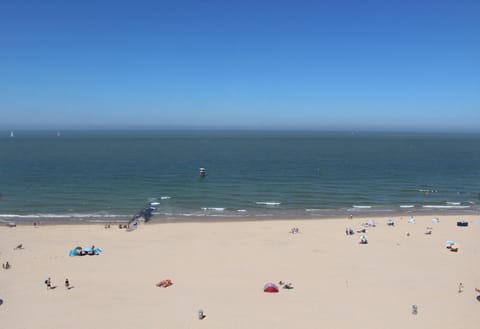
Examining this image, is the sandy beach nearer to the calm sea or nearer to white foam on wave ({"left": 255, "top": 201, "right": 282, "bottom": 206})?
the calm sea

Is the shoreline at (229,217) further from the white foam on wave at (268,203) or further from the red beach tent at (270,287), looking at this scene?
the red beach tent at (270,287)

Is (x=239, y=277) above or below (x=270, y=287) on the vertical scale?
below

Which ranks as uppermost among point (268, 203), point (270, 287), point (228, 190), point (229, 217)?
point (228, 190)

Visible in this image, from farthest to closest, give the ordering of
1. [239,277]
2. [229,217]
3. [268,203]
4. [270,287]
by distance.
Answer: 1. [268,203]
2. [229,217]
3. [239,277]
4. [270,287]

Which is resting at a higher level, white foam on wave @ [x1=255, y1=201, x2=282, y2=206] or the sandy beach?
white foam on wave @ [x1=255, y1=201, x2=282, y2=206]

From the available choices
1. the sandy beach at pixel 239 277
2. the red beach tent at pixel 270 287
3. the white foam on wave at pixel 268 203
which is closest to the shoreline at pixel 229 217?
the sandy beach at pixel 239 277

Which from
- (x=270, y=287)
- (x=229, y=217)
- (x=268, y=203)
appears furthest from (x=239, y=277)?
(x=268, y=203)

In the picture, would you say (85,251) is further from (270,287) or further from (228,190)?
(228,190)

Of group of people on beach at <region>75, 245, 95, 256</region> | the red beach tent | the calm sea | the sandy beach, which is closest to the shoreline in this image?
the calm sea

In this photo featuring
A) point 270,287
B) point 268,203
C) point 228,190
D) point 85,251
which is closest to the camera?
point 270,287

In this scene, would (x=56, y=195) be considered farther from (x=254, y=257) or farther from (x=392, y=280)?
(x=392, y=280)
